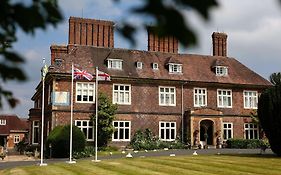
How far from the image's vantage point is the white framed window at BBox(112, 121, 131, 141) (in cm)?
3650

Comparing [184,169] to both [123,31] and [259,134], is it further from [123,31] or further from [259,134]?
[259,134]

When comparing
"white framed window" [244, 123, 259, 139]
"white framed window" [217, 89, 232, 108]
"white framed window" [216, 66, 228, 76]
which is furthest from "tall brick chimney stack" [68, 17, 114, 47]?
"white framed window" [244, 123, 259, 139]

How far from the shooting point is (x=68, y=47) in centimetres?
3928

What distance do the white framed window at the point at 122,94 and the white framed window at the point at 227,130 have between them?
9725 mm

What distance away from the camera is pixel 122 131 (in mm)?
36906

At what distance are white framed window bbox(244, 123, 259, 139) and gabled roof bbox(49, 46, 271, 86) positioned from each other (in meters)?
4.15

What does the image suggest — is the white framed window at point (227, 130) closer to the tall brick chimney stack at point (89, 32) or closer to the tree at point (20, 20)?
the tall brick chimney stack at point (89, 32)

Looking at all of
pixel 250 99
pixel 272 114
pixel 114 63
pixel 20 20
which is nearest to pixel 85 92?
pixel 114 63

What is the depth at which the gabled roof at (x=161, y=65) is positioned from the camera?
37.8 metres

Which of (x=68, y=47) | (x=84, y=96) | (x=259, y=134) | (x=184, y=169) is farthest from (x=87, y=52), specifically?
(x=184, y=169)

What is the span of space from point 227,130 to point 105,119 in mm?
12456

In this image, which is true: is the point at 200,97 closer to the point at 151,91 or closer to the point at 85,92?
the point at 151,91

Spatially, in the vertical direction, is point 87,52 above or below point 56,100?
above

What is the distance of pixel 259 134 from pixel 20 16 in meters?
41.6
